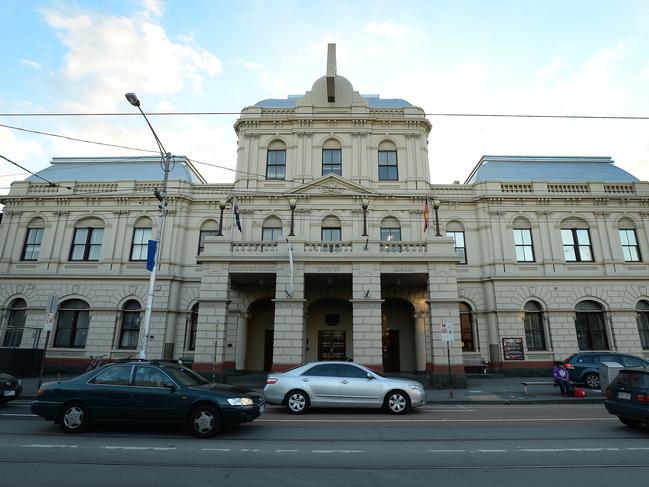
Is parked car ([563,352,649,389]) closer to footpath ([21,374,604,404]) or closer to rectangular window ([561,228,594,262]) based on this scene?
footpath ([21,374,604,404])

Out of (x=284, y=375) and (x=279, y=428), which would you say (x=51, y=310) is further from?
(x=279, y=428)

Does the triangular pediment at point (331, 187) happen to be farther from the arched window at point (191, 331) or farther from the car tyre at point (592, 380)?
the car tyre at point (592, 380)

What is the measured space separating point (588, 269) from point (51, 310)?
29.9 meters

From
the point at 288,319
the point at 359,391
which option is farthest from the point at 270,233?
the point at 359,391

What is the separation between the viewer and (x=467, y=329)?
24.7 metres

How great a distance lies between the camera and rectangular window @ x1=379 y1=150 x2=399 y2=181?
2670 cm

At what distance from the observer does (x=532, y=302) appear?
24.4 meters

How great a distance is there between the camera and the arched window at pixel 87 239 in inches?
1022

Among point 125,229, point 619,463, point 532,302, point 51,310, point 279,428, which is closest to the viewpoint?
point 619,463

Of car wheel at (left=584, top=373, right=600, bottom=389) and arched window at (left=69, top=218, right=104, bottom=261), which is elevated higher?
arched window at (left=69, top=218, right=104, bottom=261)

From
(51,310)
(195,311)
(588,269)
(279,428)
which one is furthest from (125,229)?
(588,269)

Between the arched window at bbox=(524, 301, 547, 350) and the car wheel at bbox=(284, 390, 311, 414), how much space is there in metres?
18.2

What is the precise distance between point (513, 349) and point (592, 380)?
5905 millimetres

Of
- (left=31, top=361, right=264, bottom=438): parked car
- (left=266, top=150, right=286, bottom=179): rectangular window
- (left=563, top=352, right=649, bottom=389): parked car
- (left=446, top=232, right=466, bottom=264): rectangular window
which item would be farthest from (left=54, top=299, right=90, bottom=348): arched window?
(left=563, top=352, right=649, bottom=389): parked car
